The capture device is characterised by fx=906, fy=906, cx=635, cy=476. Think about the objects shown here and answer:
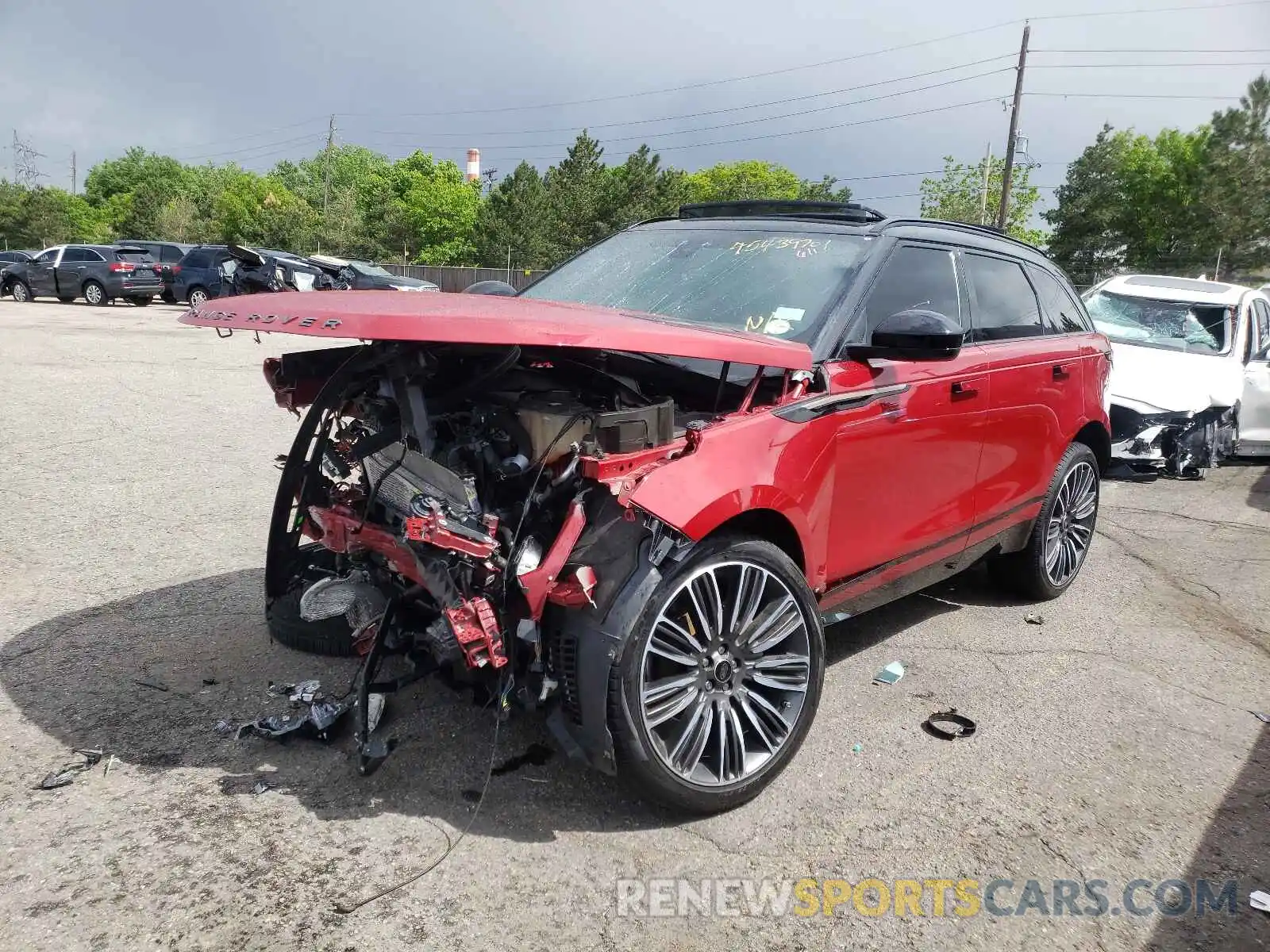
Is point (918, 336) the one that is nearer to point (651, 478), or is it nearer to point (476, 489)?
point (651, 478)

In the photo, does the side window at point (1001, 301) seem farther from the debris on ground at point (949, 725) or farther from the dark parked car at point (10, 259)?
the dark parked car at point (10, 259)

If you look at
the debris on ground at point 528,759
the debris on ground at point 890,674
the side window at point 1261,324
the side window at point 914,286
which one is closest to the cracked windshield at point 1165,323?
the side window at point 1261,324

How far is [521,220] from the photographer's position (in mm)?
45594

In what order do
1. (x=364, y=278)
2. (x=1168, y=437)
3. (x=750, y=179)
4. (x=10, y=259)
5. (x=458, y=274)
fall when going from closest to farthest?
(x=1168, y=437) < (x=364, y=278) < (x=10, y=259) < (x=458, y=274) < (x=750, y=179)

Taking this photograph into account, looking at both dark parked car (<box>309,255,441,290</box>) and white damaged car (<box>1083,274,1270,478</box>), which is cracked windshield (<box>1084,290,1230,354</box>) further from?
dark parked car (<box>309,255,441,290</box>)

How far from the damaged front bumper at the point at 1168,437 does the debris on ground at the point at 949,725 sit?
5.74 m

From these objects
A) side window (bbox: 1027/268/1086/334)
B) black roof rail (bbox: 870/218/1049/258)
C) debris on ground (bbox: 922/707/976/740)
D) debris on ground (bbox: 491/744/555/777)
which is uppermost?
black roof rail (bbox: 870/218/1049/258)

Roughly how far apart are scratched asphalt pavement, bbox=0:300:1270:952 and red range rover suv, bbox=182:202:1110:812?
Answer: 27 cm

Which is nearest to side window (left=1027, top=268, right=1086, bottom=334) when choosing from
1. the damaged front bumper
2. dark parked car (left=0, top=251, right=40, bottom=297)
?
the damaged front bumper

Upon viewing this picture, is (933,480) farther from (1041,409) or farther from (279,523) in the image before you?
(279,523)

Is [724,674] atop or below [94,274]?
below

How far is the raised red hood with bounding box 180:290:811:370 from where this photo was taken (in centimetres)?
248

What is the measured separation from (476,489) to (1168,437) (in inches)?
322

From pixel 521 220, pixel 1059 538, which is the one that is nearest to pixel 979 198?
pixel 521 220
